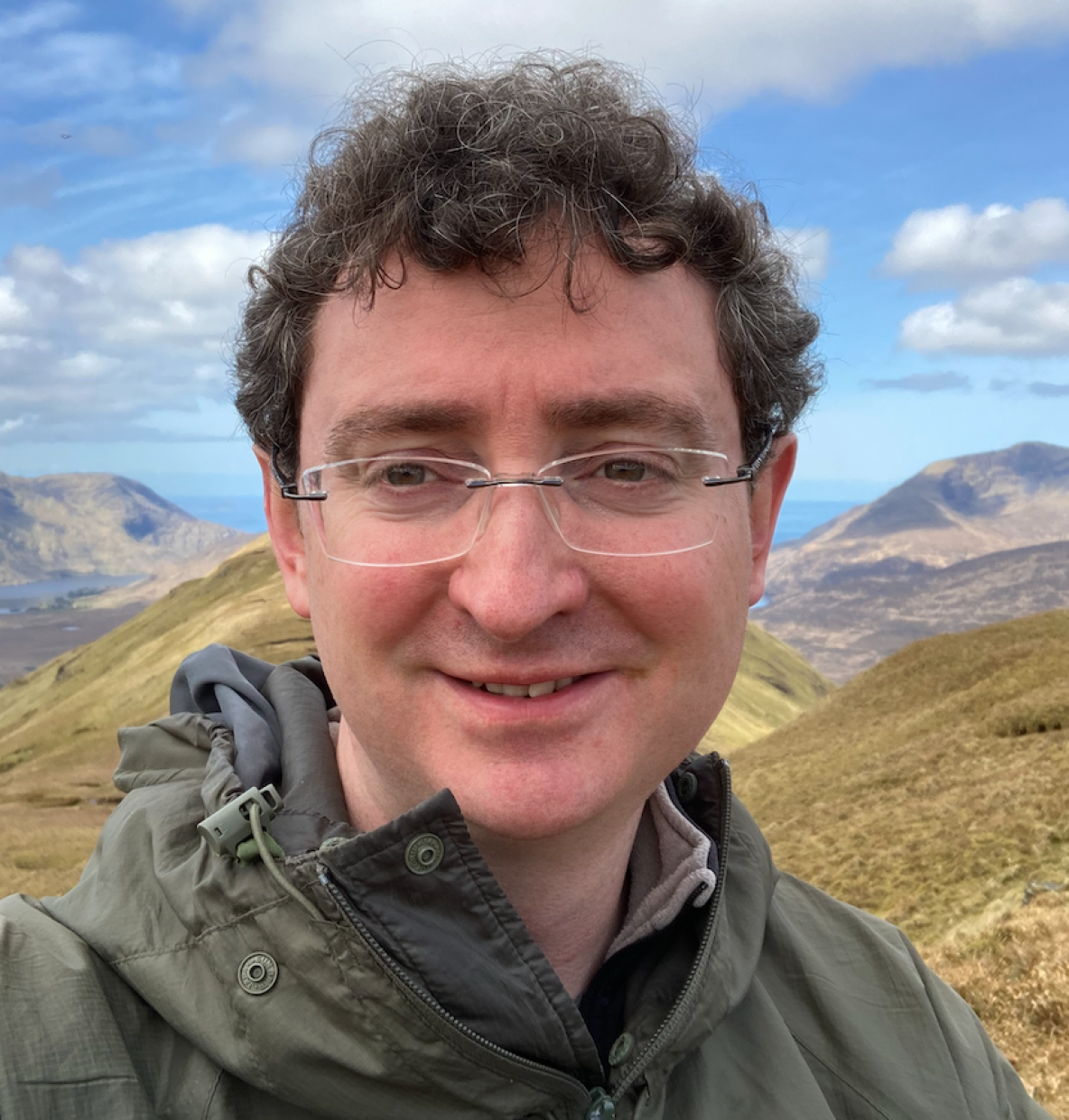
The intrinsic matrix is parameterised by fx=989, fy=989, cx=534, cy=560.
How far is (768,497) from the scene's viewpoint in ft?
13.0

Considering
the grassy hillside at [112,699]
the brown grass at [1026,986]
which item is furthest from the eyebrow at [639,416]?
the grassy hillside at [112,699]

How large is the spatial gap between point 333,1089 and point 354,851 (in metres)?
0.61

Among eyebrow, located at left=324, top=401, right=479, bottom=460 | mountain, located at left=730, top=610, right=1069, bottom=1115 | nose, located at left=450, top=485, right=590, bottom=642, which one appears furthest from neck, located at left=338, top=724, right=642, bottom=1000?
mountain, located at left=730, top=610, right=1069, bottom=1115

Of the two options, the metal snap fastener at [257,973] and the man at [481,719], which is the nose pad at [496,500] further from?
the metal snap fastener at [257,973]

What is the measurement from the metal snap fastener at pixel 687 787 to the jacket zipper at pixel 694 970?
0.12 meters

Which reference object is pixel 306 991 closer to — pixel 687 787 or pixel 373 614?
pixel 373 614

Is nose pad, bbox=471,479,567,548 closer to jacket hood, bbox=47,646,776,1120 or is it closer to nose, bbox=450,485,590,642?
nose, bbox=450,485,590,642

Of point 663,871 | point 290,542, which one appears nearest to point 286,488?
point 290,542

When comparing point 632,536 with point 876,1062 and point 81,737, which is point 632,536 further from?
point 81,737

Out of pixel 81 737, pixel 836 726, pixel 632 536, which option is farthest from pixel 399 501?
pixel 81 737

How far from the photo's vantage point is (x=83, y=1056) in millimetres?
2447

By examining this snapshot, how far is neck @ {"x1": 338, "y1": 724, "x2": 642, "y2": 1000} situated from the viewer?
3152 millimetres

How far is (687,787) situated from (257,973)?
1997 millimetres

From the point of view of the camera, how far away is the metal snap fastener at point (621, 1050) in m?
3.01
